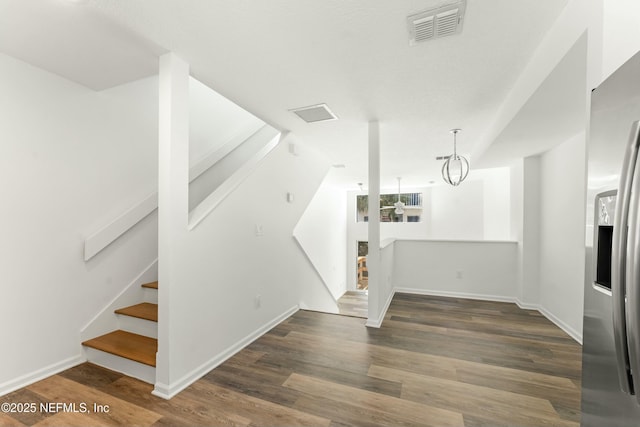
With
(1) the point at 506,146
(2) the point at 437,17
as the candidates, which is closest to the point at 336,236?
(1) the point at 506,146

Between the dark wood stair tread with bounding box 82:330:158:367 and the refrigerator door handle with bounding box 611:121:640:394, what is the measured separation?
257cm

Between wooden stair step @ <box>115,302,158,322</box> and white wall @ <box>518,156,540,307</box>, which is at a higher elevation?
white wall @ <box>518,156,540,307</box>

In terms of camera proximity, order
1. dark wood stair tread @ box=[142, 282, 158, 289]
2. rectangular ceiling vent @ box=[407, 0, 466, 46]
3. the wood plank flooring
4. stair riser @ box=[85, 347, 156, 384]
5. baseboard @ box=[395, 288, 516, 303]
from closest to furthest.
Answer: rectangular ceiling vent @ box=[407, 0, 466, 46] → the wood plank flooring → stair riser @ box=[85, 347, 156, 384] → dark wood stair tread @ box=[142, 282, 158, 289] → baseboard @ box=[395, 288, 516, 303]

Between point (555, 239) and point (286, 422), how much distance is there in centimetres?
381

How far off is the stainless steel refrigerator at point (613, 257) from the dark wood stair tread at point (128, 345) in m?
2.54

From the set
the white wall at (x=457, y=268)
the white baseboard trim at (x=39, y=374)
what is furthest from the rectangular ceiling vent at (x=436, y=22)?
the white wall at (x=457, y=268)

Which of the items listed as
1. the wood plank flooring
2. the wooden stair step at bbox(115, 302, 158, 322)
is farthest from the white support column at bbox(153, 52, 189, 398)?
the wooden stair step at bbox(115, 302, 158, 322)

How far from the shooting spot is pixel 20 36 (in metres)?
1.81

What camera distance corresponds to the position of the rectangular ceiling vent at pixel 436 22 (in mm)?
1561

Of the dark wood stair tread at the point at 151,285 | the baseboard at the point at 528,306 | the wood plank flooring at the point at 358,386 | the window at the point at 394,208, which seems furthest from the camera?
the window at the point at 394,208

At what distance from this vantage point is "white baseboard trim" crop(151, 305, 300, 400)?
1.98 m

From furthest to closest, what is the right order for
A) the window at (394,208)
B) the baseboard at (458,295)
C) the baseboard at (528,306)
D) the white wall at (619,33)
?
the window at (394,208), the baseboard at (458,295), the baseboard at (528,306), the white wall at (619,33)

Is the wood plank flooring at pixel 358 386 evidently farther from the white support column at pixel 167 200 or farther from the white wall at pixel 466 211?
the white wall at pixel 466 211

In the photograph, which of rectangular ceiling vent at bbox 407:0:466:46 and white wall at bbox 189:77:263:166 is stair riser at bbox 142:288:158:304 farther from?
rectangular ceiling vent at bbox 407:0:466:46
